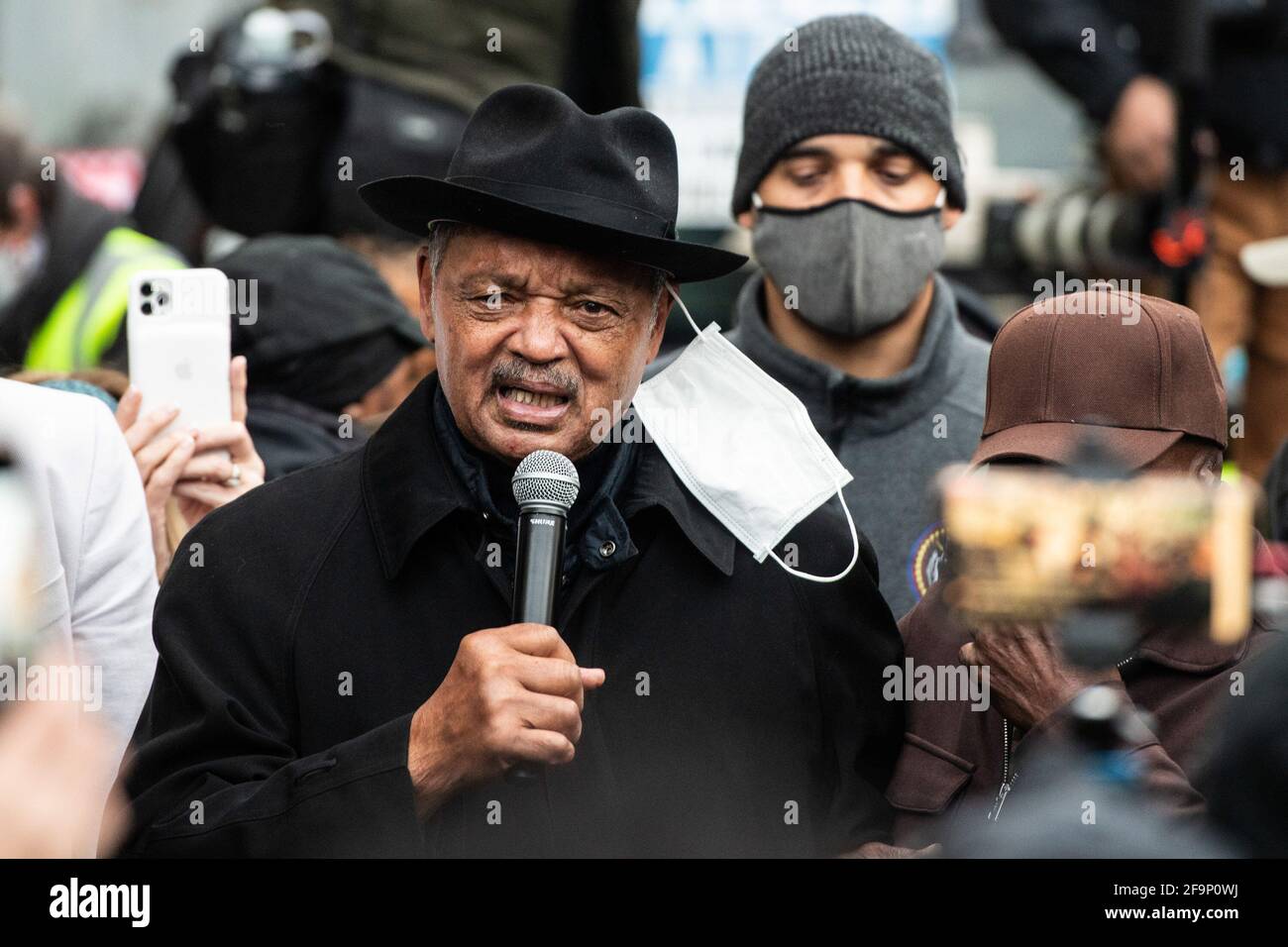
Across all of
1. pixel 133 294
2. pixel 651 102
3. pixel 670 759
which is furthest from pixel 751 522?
pixel 651 102

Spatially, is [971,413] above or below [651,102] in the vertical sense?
below

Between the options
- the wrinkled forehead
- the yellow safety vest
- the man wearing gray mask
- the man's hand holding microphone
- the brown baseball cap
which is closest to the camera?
the man's hand holding microphone

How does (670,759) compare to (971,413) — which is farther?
(971,413)

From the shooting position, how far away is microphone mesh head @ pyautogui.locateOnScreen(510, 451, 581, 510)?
2.94 m

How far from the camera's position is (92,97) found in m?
13.8

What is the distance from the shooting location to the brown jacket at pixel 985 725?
10.3 feet

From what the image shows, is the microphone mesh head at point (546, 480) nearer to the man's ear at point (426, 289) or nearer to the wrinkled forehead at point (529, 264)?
the wrinkled forehead at point (529, 264)

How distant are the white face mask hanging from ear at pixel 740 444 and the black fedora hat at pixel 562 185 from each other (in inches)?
7.7

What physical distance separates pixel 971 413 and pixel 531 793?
1.84 metres

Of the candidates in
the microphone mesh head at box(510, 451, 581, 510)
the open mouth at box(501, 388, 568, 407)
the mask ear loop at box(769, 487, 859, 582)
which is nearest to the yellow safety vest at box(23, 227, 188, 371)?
the open mouth at box(501, 388, 568, 407)

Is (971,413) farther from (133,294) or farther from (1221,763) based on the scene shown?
(1221,763)

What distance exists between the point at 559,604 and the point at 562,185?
0.69 metres

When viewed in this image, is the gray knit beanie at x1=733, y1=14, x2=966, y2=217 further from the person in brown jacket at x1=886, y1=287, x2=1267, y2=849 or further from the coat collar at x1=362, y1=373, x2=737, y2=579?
the coat collar at x1=362, y1=373, x2=737, y2=579

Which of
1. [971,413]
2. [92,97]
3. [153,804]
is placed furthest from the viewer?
[92,97]
